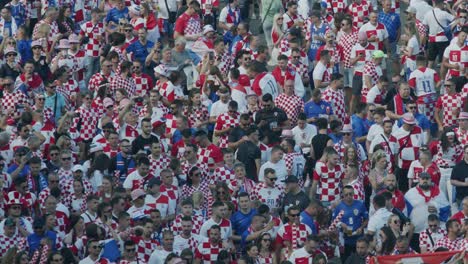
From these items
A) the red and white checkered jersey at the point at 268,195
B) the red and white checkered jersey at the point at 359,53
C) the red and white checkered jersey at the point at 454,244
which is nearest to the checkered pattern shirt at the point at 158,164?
the red and white checkered jersey at the point at 268,195

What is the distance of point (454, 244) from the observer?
1040 inches

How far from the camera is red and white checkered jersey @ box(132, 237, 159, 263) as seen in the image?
26.4m

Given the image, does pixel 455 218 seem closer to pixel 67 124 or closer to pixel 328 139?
pixel 328 139

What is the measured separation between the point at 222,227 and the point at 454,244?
3147 mm

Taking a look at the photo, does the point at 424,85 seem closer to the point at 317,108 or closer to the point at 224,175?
the point at 317,108

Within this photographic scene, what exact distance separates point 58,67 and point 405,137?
20.1 feet

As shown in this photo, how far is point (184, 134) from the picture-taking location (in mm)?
28953

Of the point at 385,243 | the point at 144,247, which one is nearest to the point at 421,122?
the point at 385,243

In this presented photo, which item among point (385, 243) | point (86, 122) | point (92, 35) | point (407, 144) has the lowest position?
point (385, 243)

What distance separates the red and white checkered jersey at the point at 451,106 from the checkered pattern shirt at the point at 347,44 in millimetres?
2182

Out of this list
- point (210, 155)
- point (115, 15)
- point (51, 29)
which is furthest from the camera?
point (115, 15)

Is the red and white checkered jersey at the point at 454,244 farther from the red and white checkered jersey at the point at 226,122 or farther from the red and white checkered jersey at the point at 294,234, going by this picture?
the red and white checkered jersey at the point at 226,122

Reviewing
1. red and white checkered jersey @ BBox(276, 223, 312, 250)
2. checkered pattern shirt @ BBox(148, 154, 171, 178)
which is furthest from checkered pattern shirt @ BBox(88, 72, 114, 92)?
red and white checkered jersey @ BBox(276, 223, 312, 250)

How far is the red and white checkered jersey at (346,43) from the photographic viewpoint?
32062 millimetres
